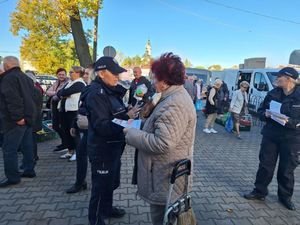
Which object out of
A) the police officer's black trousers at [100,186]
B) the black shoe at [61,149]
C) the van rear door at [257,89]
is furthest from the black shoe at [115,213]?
the van rear door at [257,89]

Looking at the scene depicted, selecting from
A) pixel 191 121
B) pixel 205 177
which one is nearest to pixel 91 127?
pixel 191 121

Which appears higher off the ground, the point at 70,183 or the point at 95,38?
the point at 95,38

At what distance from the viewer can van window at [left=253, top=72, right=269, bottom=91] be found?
13.3m

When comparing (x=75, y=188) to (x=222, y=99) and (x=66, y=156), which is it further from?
(x=222, y=99)

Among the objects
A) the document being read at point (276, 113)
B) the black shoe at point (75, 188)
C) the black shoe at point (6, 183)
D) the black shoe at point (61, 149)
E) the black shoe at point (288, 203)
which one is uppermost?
the document being read at point (276, 113)

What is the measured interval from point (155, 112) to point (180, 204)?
73 centimetres

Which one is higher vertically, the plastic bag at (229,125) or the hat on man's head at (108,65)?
the hat on man's head at (108,65)

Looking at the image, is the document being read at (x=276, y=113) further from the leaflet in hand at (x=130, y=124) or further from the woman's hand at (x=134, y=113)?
the leaflet in hand at (x=130, y=124)

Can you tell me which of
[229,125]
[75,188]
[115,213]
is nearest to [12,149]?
[75,188]

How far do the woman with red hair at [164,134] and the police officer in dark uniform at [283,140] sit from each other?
2.08 m

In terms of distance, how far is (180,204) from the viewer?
83.9 inches

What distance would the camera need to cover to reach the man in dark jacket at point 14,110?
158 inches

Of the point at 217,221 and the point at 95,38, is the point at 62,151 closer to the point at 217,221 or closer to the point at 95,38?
the point at 217,221

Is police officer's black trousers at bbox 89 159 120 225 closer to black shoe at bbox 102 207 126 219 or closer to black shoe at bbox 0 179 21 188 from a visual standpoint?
black shoe at bbox 102 207 126 219
